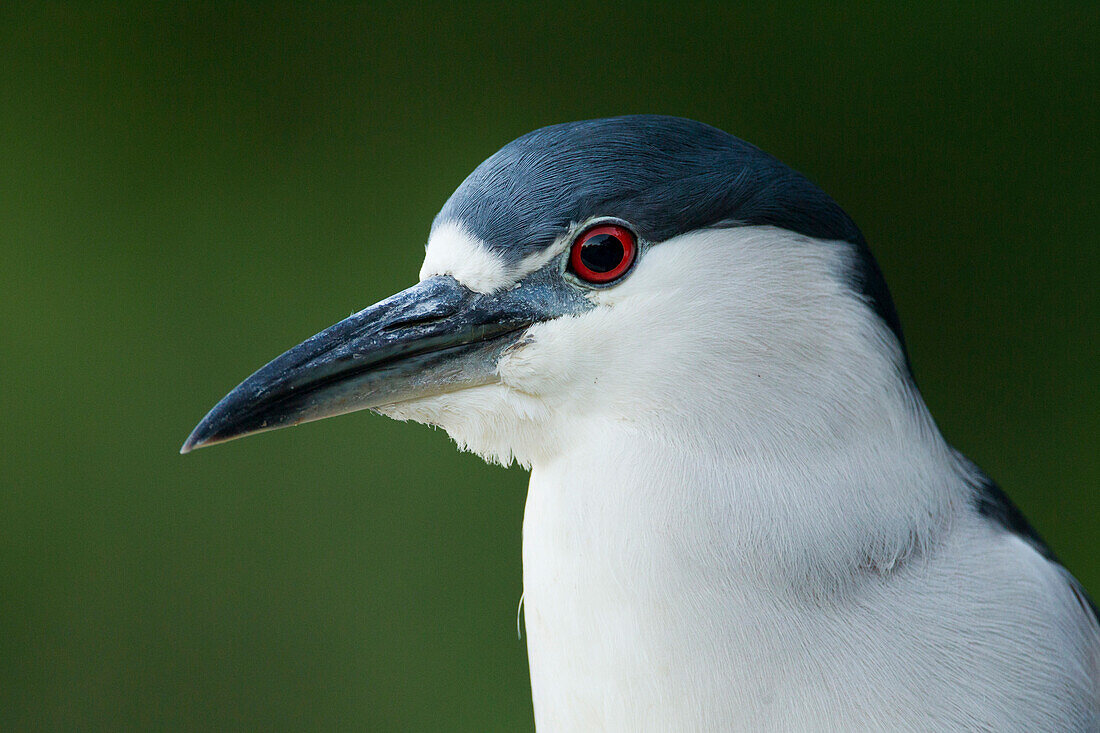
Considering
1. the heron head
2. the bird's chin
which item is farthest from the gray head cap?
the bird's chin

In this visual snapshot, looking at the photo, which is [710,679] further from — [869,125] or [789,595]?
[869,125]

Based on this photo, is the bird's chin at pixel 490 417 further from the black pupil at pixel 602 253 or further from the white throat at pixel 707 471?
the black pupil at pixel 602 253

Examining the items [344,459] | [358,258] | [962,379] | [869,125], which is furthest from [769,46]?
[344,459]

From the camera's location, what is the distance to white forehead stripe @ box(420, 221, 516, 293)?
0.94 meters

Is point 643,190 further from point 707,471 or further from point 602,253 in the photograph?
point 707,471

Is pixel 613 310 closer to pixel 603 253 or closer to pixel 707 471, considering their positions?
pixel 603 253

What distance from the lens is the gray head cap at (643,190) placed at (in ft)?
3.00

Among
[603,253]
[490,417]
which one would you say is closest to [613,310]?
[603,253]

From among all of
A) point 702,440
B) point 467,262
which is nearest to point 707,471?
point 702,440

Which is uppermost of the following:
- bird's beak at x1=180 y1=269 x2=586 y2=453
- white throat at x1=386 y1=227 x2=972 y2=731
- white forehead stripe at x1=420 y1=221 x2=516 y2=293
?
white forehead stripe at x1=420 y1=221 x2=516 y2=293

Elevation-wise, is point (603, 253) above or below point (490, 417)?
above

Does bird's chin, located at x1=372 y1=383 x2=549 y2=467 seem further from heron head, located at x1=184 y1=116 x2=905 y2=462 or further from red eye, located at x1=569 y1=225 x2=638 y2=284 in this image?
red eye, located at x1=569 y1=225 x2=638 y2=284

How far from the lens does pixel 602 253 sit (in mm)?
922

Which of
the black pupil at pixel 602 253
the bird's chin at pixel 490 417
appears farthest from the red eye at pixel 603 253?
the bird's chin at pixel 490 417
